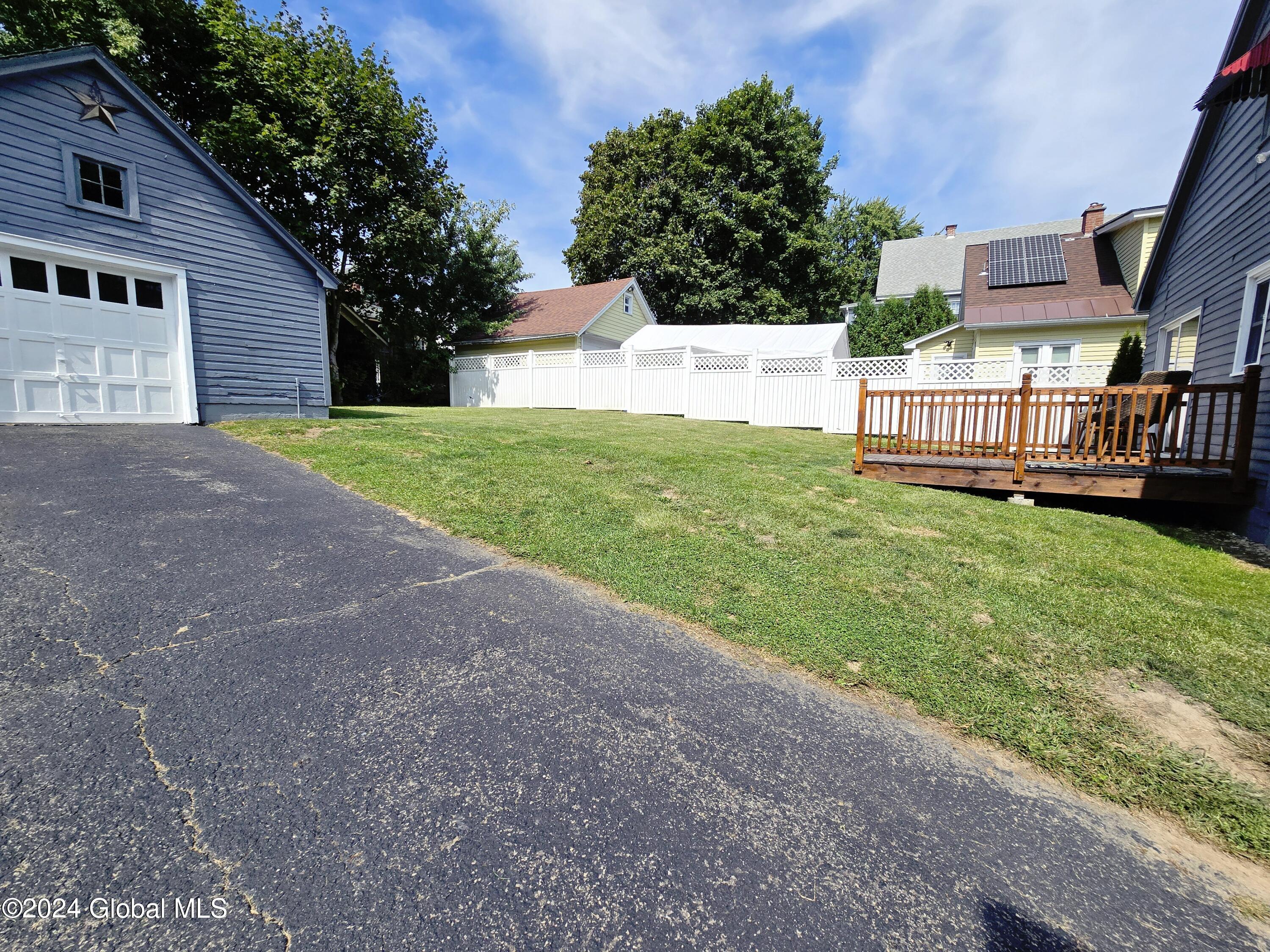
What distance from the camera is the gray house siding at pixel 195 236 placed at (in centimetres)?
768

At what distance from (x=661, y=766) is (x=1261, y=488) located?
7.49 metres

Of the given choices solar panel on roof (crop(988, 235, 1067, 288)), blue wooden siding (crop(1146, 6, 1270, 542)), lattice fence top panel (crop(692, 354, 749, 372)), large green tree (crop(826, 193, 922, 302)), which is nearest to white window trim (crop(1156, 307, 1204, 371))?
blue wooden siding (crop(1146, 6, 1270, 542))

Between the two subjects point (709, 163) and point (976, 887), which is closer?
point (976, 887)

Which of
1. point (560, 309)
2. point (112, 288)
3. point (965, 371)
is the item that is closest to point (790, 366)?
point (965, 371)

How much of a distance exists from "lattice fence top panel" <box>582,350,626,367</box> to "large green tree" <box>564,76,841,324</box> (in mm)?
13242

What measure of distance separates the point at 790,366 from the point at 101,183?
1403cm

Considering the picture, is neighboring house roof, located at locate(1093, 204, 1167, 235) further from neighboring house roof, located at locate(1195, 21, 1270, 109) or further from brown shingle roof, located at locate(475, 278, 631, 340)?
brown shingle roof, located at locate(475, 278, 631, 340)

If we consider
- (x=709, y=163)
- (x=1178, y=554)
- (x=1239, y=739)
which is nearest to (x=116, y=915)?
(x=1239, y=739)

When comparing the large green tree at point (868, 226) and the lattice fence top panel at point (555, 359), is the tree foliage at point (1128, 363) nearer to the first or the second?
the lattice fence top panel at point (555, 359)

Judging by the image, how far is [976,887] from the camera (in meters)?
1.69

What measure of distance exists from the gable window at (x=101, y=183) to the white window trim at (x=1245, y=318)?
52.0 feet

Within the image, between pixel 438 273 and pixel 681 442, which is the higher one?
pixel 438 273

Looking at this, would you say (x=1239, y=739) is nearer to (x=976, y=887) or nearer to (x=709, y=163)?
(x=976, y=887)

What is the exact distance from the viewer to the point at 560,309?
24.0 metres
